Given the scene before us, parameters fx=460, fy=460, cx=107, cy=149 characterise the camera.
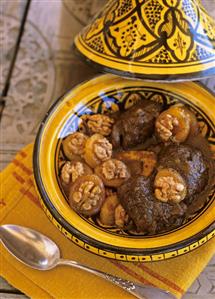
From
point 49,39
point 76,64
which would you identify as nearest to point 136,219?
point 76,64

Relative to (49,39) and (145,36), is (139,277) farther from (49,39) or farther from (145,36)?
(49,39)

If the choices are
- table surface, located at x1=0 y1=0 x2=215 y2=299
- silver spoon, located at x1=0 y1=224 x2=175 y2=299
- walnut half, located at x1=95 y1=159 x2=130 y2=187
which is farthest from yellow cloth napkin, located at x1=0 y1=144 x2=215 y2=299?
table surface, located at x1=0 y1=0 x2=215 y2=299

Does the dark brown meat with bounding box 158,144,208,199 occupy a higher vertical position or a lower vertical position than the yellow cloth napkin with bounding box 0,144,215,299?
higher

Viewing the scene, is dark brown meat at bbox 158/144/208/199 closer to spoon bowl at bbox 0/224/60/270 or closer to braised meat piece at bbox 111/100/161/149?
braised meat piece at bbox 111/100/161/149

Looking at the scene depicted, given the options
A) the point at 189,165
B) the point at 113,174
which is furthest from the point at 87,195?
the point at 189,165

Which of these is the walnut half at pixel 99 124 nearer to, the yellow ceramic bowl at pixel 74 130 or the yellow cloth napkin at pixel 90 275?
the yellow ceramic bowl at pixel 74 130

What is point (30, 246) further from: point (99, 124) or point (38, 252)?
point (99, 124)

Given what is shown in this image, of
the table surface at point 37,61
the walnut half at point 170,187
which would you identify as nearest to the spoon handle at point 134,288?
the walnut half at point 170,187
